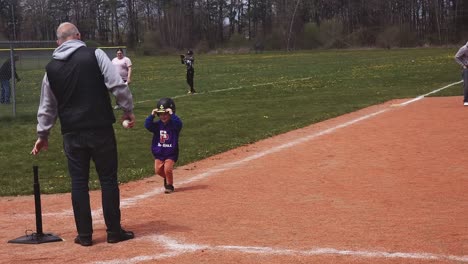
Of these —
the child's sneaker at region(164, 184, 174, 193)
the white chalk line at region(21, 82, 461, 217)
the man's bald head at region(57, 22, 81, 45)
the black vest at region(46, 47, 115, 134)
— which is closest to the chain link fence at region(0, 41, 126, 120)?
the white chalk line at region(21, 82, 461, 217)

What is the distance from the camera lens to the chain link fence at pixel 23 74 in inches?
694

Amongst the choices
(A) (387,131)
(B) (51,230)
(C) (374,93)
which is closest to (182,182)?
(B) (51,230)

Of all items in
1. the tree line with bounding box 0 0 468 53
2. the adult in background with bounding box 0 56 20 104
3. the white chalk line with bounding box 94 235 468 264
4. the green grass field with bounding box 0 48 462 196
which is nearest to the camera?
the white chalk line with bounding box 94 235 468 264

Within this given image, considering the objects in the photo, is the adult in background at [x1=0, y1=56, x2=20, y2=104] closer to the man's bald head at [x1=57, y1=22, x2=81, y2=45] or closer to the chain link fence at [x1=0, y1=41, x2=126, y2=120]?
the chain link fence at [x1=0, y1=41, x2=126, y2=120]

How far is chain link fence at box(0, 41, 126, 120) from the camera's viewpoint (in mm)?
17619

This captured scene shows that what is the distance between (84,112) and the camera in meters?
5.89

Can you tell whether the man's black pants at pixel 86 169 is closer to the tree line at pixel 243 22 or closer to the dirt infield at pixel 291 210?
the dirt infield at pixel 291 210

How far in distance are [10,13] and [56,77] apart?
121930 millimetres

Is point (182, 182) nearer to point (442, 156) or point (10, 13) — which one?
point (442, 156)

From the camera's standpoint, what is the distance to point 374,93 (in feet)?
78.0

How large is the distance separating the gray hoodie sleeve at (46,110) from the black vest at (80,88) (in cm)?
8

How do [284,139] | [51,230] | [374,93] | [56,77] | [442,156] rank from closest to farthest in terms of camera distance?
[56,77] → [51,230] → [442,156] → [284,139] → [374,93]

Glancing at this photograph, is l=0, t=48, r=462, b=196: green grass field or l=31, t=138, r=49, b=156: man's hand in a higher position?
l=31, t=138, r=49, b=156: man's hand

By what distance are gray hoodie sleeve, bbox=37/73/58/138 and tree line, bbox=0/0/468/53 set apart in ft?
299
